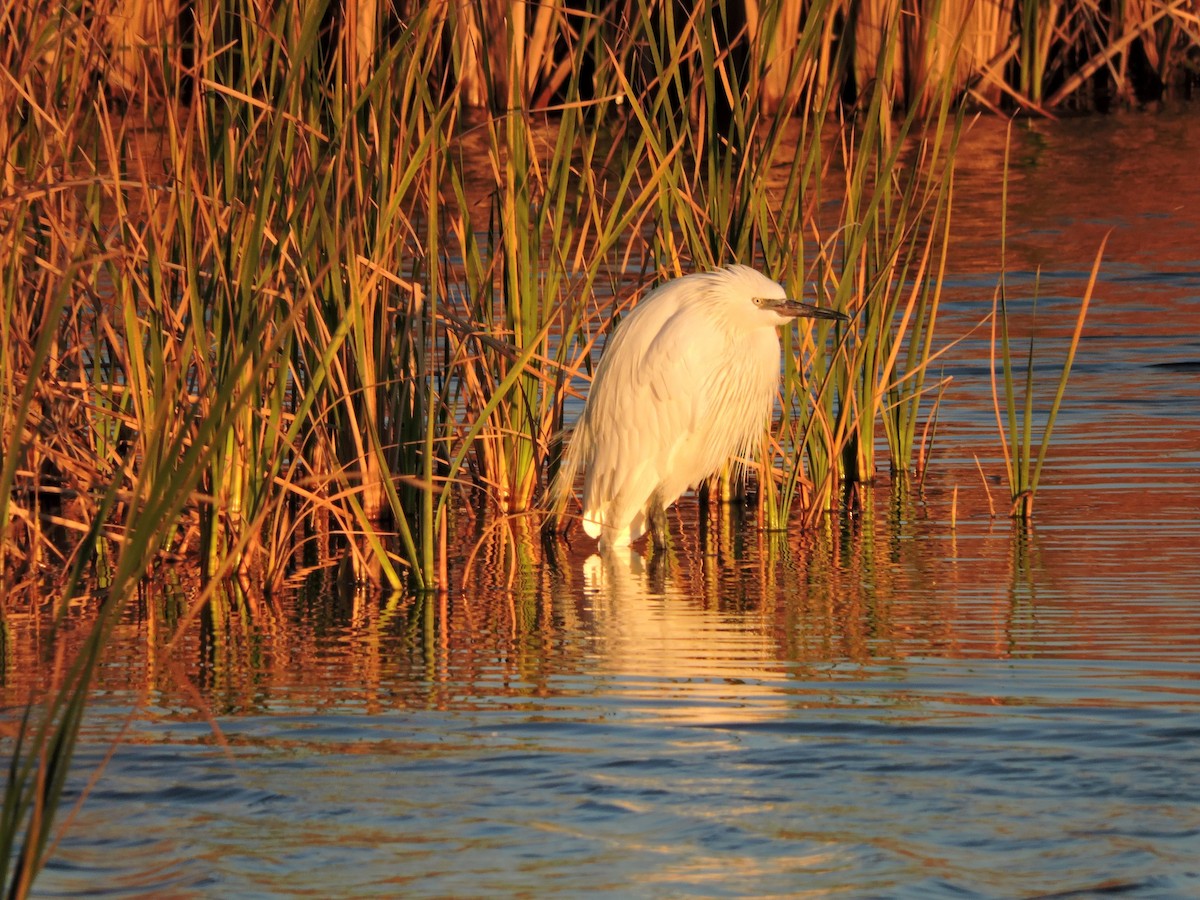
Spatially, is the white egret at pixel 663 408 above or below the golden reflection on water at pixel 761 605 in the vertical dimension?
above

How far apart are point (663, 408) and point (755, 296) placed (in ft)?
1.55

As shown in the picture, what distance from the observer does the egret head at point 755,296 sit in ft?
15.9

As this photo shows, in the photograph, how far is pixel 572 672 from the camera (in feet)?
12.1

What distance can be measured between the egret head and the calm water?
565 millimetres

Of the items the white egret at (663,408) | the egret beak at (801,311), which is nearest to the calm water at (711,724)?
the white egret at (663,408)

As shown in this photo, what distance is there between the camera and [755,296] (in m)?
4.89

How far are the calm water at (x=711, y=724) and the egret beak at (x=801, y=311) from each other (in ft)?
1.85

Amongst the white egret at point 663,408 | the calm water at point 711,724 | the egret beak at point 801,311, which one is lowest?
the calm water at point 711,724

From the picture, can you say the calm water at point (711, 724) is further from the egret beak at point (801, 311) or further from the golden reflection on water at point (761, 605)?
the egret beak at point (801, 311)

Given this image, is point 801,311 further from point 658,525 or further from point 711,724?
point 711,724

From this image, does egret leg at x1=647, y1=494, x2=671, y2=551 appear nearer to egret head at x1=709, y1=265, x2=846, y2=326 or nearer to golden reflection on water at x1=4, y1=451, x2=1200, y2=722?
golden reflection on water at x1=4, y1=451, x2=1200, y2=722

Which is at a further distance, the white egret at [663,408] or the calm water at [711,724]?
the white egret at [663,408]

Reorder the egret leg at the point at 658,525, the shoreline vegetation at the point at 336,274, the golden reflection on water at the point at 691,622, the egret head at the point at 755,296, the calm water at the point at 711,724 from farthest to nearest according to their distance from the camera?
the egret leg at the point at 658,525, the egret head at the point at 755,296, the shoreline vegetation at the point at 336,274, the golden reflection on water at the point at 691,622, the calm water at the point at 711,724

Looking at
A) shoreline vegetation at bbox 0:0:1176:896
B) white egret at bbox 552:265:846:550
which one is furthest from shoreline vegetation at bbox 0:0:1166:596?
white egret at bbox 552:265:846:550
